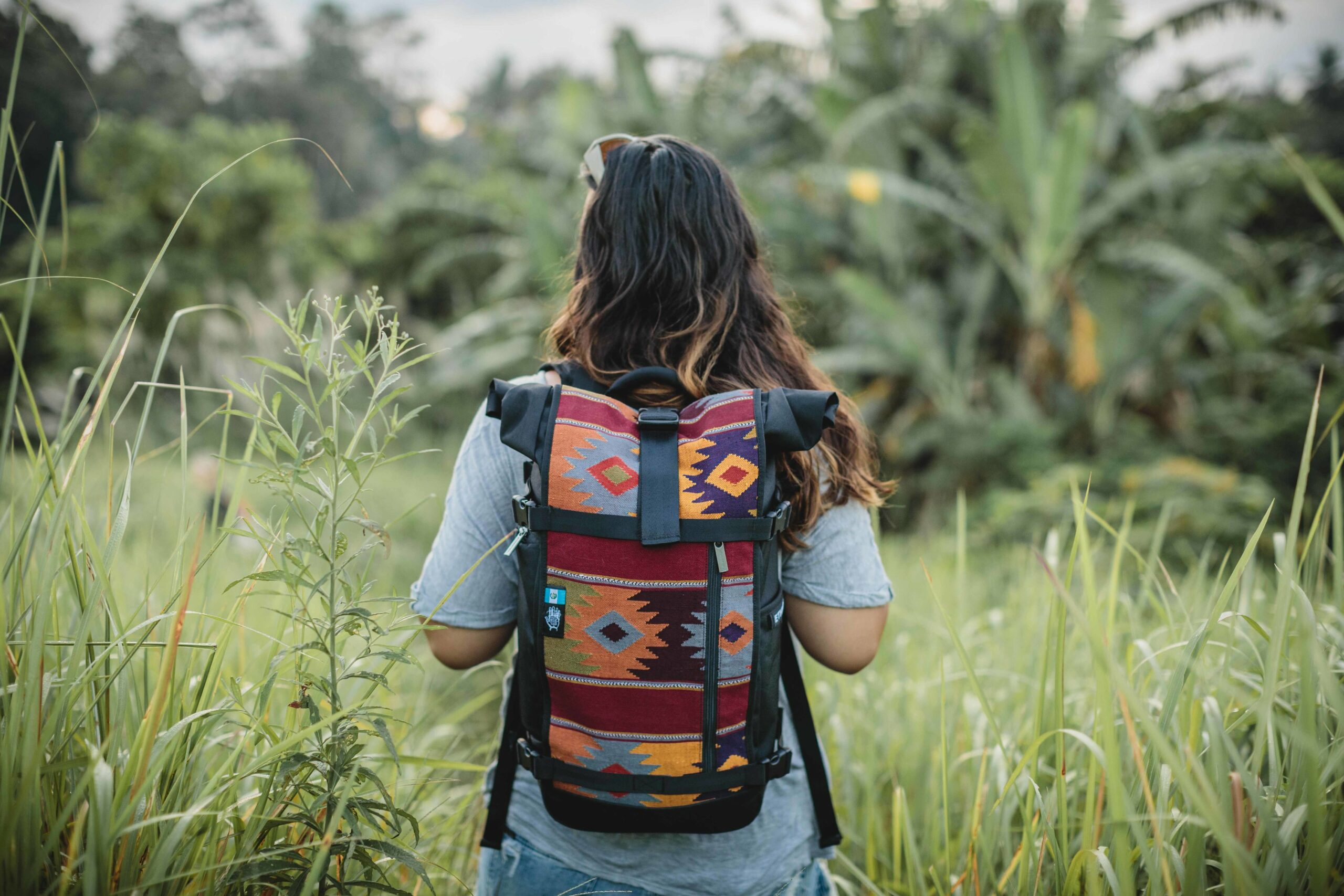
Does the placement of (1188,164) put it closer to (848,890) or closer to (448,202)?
(848,890)

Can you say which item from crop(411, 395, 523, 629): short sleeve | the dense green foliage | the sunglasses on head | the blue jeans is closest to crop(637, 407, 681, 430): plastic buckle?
crop(411, 395, 523, 629): short sleeve

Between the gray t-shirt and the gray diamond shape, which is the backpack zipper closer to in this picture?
the gray diamond shape

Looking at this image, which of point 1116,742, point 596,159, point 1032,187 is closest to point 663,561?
point 1116,742

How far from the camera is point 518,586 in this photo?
3.42 feet

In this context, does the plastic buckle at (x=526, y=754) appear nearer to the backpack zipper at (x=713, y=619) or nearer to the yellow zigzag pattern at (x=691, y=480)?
the backpack zipper at (x=713, y=619)

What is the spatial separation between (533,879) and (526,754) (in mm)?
230

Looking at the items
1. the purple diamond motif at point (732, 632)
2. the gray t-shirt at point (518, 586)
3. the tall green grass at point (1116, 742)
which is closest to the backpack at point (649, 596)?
the purple diamond motif at point (732, 632)

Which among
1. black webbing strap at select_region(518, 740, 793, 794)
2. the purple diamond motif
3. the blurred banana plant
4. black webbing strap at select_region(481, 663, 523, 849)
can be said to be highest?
the blurred banana plant

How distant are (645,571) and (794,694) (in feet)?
1.25

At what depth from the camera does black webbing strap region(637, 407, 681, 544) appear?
34.1 inches

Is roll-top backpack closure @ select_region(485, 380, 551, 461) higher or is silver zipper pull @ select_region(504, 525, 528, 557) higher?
roll-top backpack closure @ select_region(485, 380, 551, 461)

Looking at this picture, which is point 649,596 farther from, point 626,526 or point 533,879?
point 533,879

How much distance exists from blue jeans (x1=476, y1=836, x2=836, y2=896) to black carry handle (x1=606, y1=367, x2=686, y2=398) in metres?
0.65

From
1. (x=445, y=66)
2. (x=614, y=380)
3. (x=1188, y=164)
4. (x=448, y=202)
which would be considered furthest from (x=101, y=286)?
(x=445, y=66)
